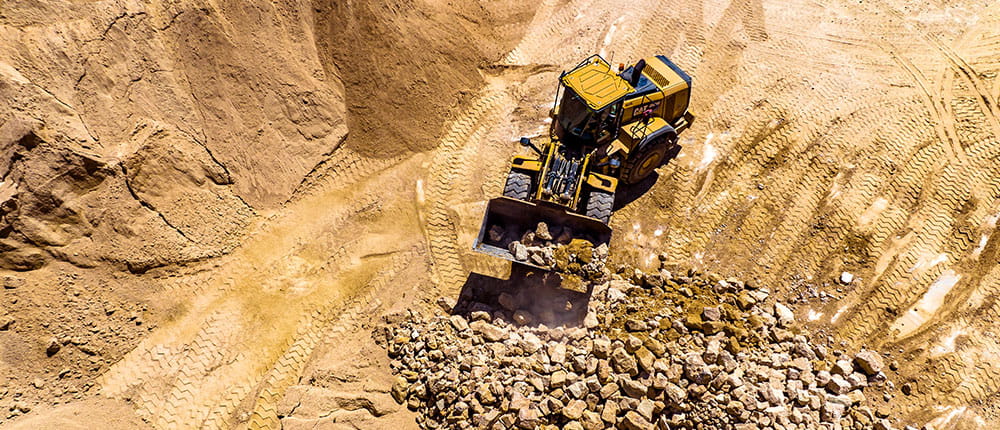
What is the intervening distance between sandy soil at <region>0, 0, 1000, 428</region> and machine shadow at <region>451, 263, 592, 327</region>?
427 mm

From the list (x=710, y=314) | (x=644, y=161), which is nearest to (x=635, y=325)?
A: (x=710, y=314)

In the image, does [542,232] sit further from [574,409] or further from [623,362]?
[574,409]

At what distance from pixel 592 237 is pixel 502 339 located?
7.27 feet

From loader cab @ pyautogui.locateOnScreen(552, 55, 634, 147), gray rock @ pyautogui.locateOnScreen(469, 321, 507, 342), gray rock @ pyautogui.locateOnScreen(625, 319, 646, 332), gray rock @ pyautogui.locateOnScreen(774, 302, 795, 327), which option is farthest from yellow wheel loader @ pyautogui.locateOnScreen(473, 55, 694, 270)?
gray rock @ pyautogui.locateOnScreen(774, 302, 795, 327)

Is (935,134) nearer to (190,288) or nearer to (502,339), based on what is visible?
(502,339)

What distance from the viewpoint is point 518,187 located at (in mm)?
9500

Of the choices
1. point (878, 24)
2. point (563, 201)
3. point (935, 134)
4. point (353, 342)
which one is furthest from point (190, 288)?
point (878, 24)

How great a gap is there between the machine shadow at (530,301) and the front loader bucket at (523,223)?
1.71 ft

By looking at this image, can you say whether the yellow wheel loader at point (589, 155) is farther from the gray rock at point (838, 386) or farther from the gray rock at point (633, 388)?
the gray rock at point (838, 386)

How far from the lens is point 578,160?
31.7 feet

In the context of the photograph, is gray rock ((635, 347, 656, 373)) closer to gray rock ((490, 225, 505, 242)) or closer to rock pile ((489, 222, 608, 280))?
rock pile ((489, 222, 608, 280))

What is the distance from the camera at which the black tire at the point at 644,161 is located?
10.4 m

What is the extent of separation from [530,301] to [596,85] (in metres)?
3.93

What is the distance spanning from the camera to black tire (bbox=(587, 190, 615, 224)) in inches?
366
